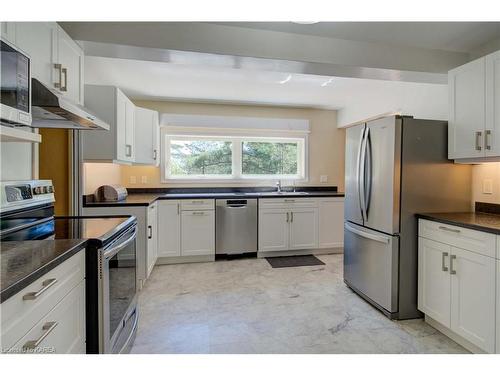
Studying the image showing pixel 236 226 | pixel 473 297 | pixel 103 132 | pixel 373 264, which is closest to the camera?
pixel 473 297

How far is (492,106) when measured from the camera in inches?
83.0

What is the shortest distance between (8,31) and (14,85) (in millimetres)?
342

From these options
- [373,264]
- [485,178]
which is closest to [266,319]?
[373,264]

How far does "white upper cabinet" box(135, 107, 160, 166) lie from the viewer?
143 inches

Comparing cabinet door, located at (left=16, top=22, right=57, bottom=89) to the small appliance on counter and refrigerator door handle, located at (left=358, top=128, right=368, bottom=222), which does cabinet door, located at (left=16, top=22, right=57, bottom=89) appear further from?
refrigerator door handle, located at (left=358, top=128, right=368, bottom=222)

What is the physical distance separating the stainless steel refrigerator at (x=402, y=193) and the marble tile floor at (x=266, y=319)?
246 mm

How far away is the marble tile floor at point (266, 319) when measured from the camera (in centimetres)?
202

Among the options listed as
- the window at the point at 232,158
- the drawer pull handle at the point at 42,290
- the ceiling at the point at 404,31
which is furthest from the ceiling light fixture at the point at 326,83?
the drawer pull handle at the point at 42,290

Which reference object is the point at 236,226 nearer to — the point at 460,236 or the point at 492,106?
the point at 460,236

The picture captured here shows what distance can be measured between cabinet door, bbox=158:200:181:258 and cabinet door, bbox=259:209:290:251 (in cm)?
115

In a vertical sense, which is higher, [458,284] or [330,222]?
[330,222]

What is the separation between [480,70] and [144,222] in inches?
129

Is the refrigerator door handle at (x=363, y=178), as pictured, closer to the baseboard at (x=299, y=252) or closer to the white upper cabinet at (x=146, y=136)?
the baseboard at (x=299, y=252)

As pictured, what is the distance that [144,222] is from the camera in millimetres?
3066
